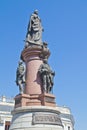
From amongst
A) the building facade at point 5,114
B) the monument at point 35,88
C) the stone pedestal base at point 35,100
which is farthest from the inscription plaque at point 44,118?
the building facade at point 5,114

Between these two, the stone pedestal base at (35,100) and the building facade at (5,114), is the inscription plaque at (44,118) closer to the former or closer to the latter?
the stone pedestal base at (35,100)

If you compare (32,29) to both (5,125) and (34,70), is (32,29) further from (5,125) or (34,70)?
Answer: (5,125)

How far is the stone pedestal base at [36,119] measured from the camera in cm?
1484

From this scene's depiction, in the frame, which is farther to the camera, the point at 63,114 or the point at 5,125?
the point at 63,114

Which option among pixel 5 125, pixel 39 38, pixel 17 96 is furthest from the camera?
pixel 5 125

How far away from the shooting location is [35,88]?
16.3 metres

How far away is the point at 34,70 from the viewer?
16703 mm

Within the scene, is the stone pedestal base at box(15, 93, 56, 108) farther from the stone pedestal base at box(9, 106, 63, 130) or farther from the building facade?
the building facade

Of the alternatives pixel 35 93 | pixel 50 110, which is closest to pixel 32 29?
pixel 35 93

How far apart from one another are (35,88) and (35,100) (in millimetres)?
734

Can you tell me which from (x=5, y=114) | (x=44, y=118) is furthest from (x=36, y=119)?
(x=5, y=114)

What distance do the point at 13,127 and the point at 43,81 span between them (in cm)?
286

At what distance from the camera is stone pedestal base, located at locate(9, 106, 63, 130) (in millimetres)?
14844

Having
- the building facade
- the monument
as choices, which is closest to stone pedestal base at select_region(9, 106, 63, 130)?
the monument
